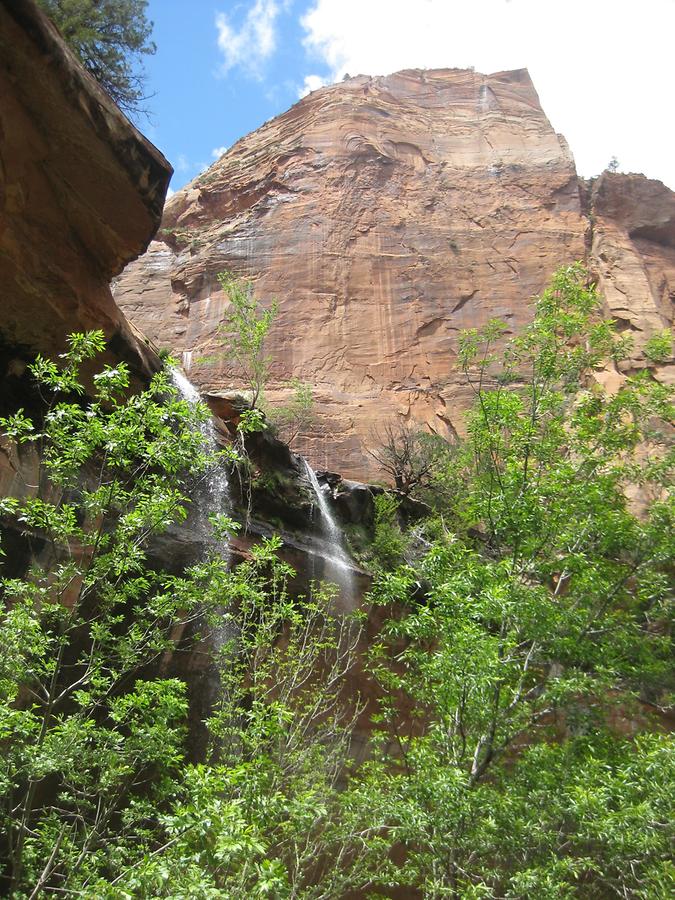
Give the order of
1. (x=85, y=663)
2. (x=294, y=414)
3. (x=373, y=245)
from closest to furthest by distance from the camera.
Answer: (x=85, y=663), (x=294, y=414), (x=373, y=245)

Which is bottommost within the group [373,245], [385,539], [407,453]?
[385,539]

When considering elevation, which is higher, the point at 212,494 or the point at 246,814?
the point at 212,494

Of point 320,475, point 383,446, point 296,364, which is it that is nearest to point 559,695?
point 320,475

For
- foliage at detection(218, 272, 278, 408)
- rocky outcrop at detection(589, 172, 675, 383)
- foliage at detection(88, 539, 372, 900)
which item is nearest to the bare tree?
foliage at detection(218, 272, 278, 408)

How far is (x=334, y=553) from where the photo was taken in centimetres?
1655

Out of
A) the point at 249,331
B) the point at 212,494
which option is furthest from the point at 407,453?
the point at 212,494

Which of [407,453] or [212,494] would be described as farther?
[407,453]

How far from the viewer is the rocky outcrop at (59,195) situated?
10703 millimetres

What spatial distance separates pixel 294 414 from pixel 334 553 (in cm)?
808

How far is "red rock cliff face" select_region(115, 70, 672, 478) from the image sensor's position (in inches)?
1078

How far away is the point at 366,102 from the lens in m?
36.2

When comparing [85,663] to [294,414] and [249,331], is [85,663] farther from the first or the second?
[294,414]

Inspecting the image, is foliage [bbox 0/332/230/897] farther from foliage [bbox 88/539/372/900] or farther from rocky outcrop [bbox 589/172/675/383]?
rocky outcrop [bbox 589/172/675/383]

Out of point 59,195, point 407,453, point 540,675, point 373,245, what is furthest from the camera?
point 373,245
